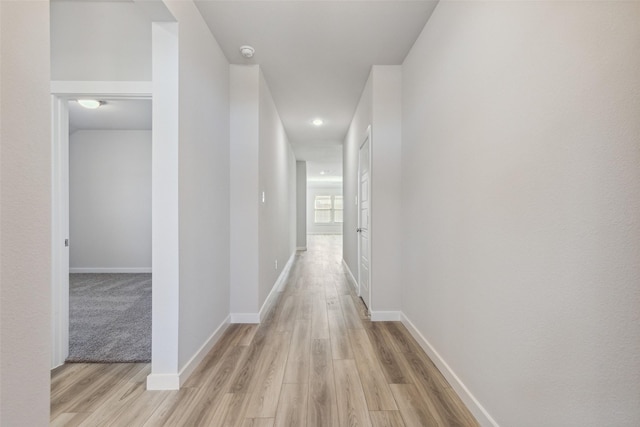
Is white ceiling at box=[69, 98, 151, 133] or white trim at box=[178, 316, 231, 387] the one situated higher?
white ceiling at box=[69, 98, 151, 133]

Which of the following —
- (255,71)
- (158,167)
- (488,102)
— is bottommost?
(158,167)

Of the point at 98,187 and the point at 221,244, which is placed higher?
the point at 98,187

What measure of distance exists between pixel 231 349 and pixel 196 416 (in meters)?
0.75

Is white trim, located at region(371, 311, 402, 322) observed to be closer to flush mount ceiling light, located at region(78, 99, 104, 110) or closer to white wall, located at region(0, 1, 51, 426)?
white wall, located at region(0, 1, 51, 426)

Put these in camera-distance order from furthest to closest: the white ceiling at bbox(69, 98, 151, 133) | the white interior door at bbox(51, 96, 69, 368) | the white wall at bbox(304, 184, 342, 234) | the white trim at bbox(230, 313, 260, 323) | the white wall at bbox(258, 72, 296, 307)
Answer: the white wall at bbox(304, 184, 342, 234) → the white ceiling at bbox(69, 98, 151, 133) → the white wall at bbox(258, 72, 296, 307) → the white trim at bbox(230, 313, 260, 323) → the white interior door at bbox(51, 96, 69, 368)

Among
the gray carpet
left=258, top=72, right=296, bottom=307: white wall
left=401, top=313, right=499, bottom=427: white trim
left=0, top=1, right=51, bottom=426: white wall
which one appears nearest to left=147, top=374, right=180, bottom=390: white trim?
the gray carpet

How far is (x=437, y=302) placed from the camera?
78.1 inches

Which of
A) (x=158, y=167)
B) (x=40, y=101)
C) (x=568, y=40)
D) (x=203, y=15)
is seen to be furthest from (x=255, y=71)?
(x=568, y=40)

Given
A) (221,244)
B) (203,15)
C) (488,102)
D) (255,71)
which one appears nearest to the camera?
(488,102)

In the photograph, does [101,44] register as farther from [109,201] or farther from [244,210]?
[109,201]

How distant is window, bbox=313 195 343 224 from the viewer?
46.2 ft

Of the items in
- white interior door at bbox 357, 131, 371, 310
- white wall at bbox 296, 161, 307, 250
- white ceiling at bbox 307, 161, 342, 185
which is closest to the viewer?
white interior door at bbox 357, 131, 371, 310

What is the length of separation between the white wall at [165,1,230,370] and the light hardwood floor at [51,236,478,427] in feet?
Answer: 0.90

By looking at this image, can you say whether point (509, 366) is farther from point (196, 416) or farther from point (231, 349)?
point (231, 349)
